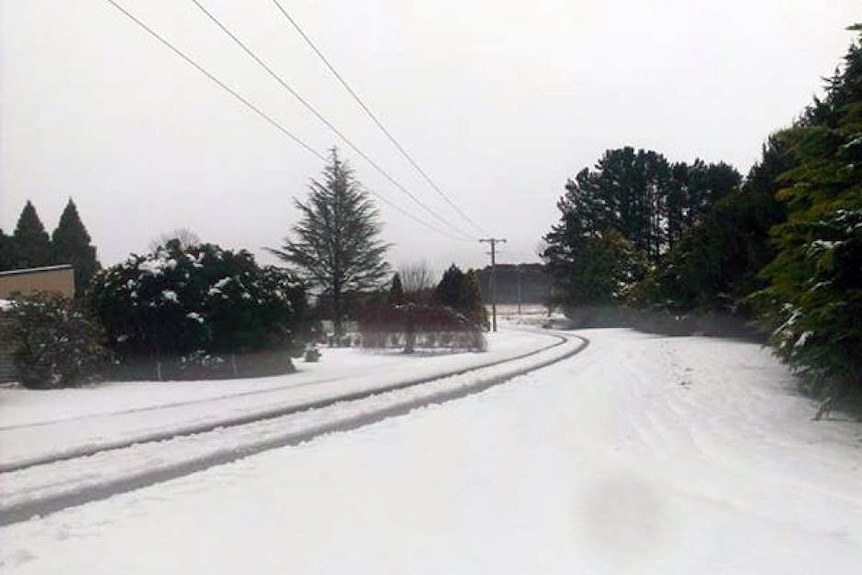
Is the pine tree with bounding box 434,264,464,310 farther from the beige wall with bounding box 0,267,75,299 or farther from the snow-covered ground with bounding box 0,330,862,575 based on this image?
the snow-covered ground with bounding box 0,330,862,575

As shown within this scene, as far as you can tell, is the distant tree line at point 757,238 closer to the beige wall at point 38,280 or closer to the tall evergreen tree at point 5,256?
the beige wall at point 38,280

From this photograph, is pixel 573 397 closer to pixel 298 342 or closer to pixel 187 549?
pixel 187 549

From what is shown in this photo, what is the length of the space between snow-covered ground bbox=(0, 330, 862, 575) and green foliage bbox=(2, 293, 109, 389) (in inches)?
496

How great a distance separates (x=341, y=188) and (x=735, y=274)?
29103mm

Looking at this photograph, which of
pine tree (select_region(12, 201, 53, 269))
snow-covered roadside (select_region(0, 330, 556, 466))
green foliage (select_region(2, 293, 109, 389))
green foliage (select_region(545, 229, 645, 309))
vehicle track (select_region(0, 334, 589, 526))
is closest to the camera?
vehicle track (select_region(0, 334, 589, 526))

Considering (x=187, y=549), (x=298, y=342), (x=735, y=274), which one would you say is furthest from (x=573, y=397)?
(x=735, y=274)

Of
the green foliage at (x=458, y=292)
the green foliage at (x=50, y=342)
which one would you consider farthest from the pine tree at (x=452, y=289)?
the green foliage at (x=50, y=342)

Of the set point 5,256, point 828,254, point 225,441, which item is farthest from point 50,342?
point 5,256

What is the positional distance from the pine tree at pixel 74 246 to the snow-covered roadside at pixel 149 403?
45074mm

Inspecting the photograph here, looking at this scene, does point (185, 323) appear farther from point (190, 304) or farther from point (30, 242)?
point (30, 242)

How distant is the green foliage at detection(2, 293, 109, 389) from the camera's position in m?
21.1

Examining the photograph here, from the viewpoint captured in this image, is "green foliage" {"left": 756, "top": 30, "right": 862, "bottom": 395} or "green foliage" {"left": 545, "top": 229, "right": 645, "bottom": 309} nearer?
"green foliage" {"left": 756, "top": 30, "right": 862, "bottom": 395}

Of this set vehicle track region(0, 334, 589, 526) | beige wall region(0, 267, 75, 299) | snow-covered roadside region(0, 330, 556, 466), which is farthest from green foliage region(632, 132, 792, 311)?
beige wall region(0, 267, 75, 299)

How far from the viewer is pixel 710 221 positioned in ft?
118
